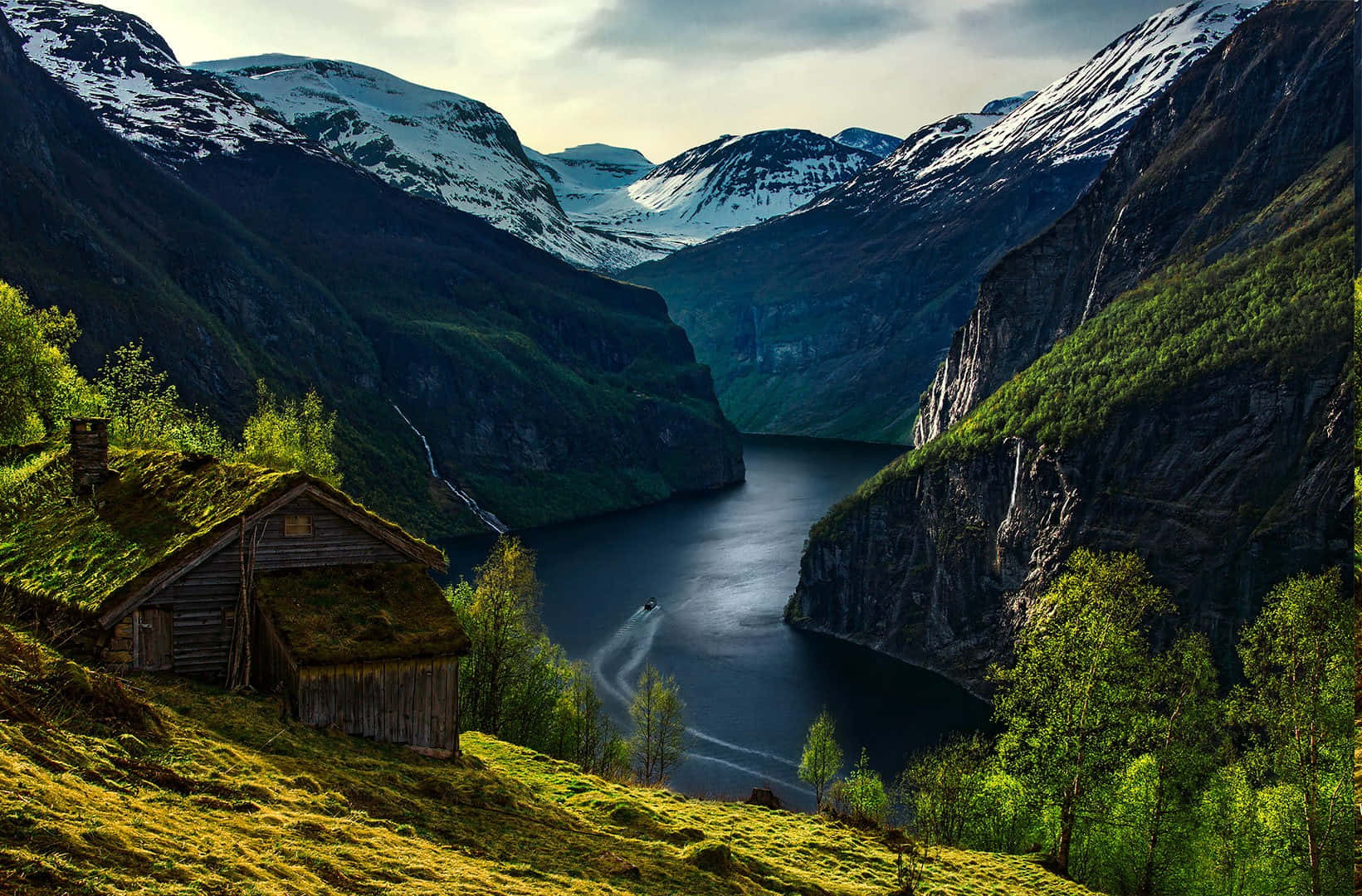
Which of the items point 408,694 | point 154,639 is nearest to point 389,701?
point 408,694

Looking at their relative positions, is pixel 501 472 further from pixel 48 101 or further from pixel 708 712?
pixel 708 712

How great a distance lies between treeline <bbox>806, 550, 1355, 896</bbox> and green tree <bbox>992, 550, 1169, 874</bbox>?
2.8 inches

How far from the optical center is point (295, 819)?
15875mm

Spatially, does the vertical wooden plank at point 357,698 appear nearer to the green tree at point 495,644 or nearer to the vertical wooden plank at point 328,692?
the vertical wooden plank at point 328,692

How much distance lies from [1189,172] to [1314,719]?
106 m

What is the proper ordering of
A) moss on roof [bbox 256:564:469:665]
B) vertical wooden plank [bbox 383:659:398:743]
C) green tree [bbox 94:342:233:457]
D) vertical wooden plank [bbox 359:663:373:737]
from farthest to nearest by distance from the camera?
green tree [bbox 94:342:233:457] < vertical wooden plank [bbox 383:659:398:743] < moss on roof [bbox 256:564:469:665] < vertical wooden plank [bbox 359:663:373:737]

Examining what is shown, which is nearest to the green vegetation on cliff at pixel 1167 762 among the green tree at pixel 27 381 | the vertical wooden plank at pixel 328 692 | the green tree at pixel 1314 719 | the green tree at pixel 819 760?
the green tree at pixel 1314 719

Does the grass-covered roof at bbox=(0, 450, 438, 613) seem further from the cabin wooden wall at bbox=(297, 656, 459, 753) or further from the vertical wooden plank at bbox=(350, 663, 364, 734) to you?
the vertical wooden plank at bbox=(350, 663, 364, 734)

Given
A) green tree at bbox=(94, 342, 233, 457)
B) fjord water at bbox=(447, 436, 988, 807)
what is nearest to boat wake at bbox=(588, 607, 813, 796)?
fjord water at bbox=(447, 436, 988, 807)

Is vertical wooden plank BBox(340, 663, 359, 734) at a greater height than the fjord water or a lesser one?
greater

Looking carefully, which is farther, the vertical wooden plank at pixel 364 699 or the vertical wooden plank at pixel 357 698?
the vertical wooden plank at pixel 364 699

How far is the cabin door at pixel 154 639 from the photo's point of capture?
82.2 feet

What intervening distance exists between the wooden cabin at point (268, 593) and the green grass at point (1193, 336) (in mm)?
72199

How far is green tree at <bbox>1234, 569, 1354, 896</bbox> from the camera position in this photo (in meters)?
27.9
